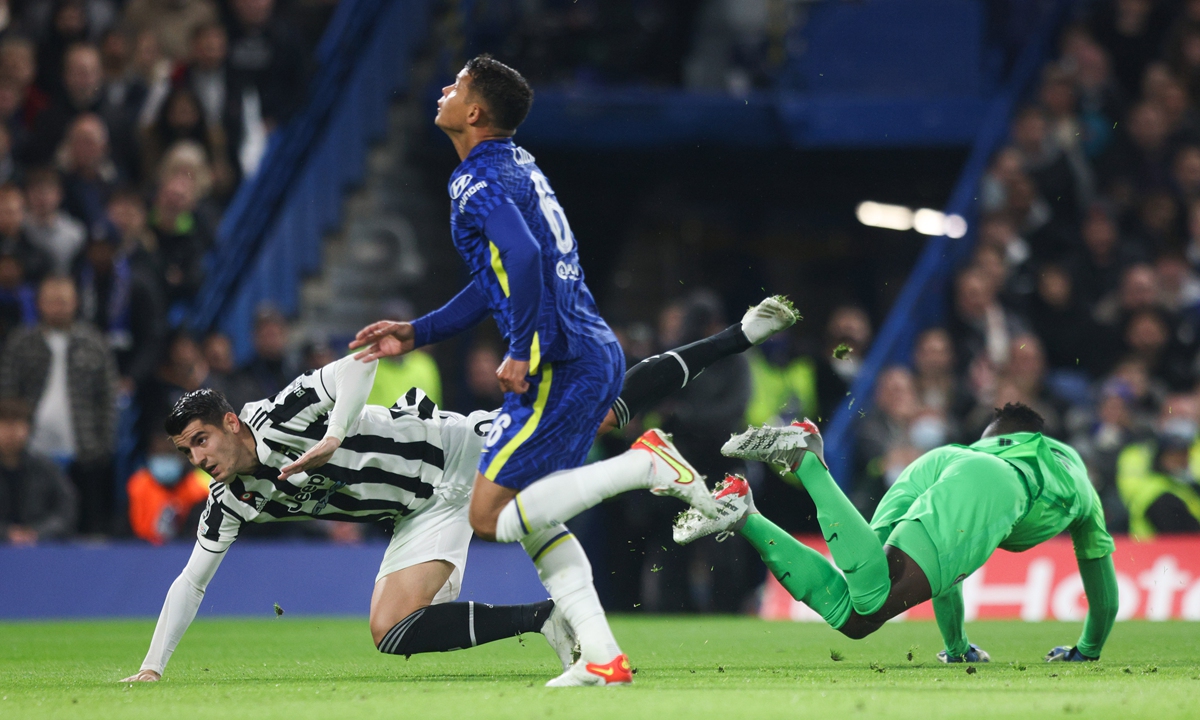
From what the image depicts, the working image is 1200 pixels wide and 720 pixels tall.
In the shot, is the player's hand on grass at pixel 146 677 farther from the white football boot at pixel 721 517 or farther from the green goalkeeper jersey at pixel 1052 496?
the green goalkeeper jersey at pixel 1052 496

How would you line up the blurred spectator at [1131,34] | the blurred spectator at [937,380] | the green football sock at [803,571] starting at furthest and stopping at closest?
the blurred spectator at [1131,34]
the blurred spectator at [937,380]
the green football sock at [803,571]

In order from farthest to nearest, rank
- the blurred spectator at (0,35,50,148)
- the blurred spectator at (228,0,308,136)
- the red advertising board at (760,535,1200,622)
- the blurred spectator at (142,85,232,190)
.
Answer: the blurred spectator at (228,0,308,136), the blurred spectator at (142,85,232,190), the blurred spectator at (0,35,50,148), the red advertising board at (760,535,1200,622)

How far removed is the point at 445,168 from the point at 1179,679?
11080mm

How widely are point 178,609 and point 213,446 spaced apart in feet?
2.18

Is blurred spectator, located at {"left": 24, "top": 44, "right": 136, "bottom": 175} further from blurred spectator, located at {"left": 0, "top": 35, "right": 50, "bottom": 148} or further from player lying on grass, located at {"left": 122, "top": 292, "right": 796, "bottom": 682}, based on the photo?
player lying on grass, located at {"left": 122, "top": 292, "right": 796, "bottom": 682}

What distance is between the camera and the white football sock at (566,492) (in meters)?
5.62

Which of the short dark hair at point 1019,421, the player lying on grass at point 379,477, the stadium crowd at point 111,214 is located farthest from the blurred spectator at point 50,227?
the short dark hair at point 1019,421

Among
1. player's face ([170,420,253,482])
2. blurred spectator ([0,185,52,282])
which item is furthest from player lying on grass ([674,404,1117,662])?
blurred spectator ([0,185,52,282])

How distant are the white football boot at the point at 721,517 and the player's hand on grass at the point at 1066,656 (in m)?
Answer: 1.76

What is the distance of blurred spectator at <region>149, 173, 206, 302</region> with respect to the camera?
42.8 feet

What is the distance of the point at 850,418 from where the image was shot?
13297 millimetres

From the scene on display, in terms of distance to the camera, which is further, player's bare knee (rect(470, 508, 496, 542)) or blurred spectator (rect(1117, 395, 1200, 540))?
blurred spectator (rect(1117, 395, 1200, 540))

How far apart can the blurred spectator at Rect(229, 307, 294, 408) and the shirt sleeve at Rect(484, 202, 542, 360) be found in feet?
23.0

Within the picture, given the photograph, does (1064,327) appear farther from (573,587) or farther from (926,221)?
(573,587)
